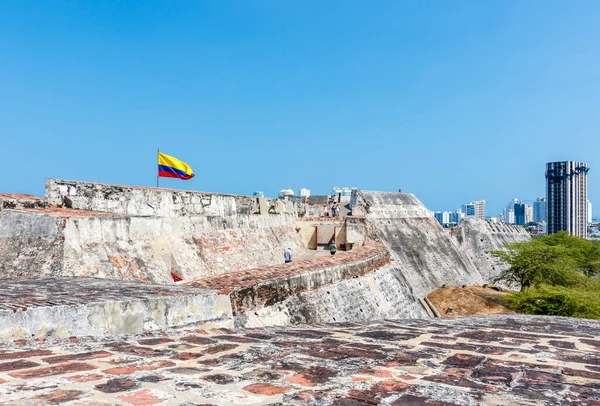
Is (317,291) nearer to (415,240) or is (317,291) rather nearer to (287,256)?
(287,256)

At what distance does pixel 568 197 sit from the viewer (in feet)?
254

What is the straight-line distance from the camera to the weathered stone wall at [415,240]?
2122 cm

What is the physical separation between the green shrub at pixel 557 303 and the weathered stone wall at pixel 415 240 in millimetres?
3837

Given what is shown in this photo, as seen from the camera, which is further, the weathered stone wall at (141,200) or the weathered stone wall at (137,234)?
the weathered stone wall at (141,200)

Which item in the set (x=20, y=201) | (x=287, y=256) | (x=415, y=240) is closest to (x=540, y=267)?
(x=415, y=240)

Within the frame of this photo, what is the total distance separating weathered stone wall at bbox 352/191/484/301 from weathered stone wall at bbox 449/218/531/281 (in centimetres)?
118

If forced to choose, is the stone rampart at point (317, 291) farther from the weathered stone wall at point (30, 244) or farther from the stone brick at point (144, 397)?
the stone brick at point (144, 397)

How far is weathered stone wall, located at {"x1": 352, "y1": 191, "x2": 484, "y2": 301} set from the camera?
21.2 meters

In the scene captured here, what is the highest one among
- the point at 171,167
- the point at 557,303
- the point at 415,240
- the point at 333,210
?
the point at 171,167

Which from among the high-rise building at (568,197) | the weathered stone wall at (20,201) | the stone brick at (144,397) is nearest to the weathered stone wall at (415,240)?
the weathered stone wall at (20,201)

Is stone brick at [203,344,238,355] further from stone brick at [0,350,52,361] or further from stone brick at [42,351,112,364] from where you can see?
stone brick at [0,350,52,361]

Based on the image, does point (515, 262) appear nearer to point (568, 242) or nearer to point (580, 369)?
point (568, 242)

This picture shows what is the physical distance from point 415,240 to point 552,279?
6066mm

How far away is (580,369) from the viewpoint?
8.77 ft
